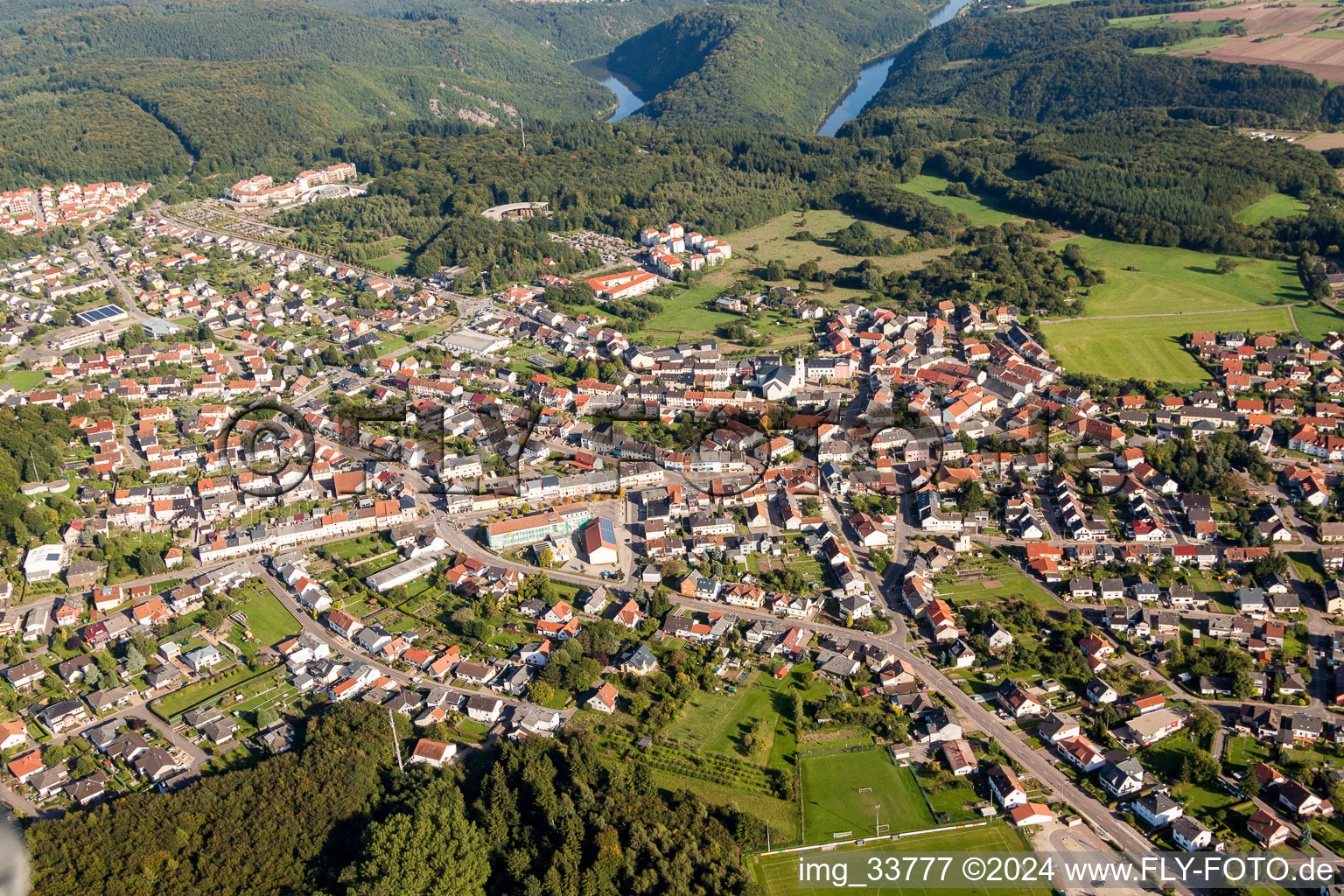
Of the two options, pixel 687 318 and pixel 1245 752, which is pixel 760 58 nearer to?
pixel 687 318

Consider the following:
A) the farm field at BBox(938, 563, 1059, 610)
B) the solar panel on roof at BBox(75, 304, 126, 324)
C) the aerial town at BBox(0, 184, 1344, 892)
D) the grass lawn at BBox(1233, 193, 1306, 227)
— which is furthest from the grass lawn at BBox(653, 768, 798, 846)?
the grass lawn at BBox(1233, 193, 1306, 227)

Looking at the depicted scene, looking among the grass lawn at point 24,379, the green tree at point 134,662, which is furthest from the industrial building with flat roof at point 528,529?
the grass lawn at point 24,379

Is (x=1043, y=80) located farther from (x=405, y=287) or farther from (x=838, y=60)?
(x=405, y=287)

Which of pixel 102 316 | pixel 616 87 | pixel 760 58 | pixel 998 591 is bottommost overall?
pixel 998 591

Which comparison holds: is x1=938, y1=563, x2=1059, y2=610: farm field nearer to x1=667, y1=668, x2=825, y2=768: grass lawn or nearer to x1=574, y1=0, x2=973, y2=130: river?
x1=667, y1=668, x2=825, y2=768: grass lawn

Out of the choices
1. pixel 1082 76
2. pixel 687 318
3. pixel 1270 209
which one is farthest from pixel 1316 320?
pixel 1082 76

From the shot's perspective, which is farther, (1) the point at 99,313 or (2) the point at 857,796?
(1) the point at 99,313
